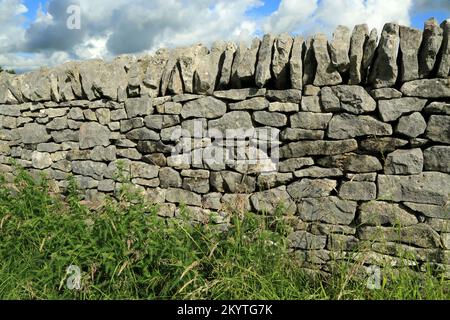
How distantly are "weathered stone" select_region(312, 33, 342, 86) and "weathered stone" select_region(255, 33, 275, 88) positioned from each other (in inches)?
16.8

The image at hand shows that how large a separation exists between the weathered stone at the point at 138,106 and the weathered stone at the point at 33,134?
57.2 inches

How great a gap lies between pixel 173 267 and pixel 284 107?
1711 mm

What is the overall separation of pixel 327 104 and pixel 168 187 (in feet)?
6.04

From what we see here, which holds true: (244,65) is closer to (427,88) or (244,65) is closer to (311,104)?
(311,104)

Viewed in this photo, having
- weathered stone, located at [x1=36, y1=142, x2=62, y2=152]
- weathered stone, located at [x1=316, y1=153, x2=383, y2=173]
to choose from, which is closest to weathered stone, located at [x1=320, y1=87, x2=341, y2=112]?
weathered stone, located at [x1=316, y1=153, x2=383, y2=173]

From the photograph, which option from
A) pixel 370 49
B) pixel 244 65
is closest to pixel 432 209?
pixel 370 49

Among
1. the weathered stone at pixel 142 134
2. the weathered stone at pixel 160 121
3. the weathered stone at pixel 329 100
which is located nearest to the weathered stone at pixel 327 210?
the weathered stone at pixel 329 100

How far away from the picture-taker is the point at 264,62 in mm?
3707

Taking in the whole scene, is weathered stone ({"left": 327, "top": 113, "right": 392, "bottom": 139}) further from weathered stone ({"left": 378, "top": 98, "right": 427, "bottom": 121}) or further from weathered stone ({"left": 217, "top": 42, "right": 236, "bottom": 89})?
weathered stone ({"left": 217, "top": 42, "right": 236, "bottom": 89})

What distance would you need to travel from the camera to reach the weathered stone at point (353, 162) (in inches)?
136

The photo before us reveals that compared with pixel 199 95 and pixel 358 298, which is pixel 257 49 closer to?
pixel 199 95

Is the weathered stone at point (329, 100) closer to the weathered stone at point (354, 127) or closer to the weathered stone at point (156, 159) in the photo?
the weathered stone at point (354, 127)
